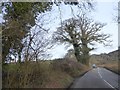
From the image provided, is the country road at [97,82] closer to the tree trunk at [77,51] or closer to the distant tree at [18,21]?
the distant tree at [18,21]

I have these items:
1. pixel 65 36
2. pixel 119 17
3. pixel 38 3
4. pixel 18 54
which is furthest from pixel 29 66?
pixel 65 36

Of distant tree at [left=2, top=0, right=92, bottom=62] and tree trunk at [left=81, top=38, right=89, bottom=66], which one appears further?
tree trunk at [left=81, top=38, right=89, bottom=66]

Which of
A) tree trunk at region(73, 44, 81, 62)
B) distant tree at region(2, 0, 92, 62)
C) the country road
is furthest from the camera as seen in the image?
tree trunk at region(73, 44, 81, 62)

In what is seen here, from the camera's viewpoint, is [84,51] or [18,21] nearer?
[18,21]

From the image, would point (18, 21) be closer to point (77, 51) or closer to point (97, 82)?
point (97, 82)

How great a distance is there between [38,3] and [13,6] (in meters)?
1.79

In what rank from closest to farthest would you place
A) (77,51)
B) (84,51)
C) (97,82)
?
(97,82) → (77,51) → (84,51)

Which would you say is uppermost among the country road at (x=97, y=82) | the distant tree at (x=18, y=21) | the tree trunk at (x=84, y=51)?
the distant tree at (x=18, y=21)

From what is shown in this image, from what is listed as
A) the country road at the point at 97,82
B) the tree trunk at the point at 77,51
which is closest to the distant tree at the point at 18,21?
the country road at the point at 97,82

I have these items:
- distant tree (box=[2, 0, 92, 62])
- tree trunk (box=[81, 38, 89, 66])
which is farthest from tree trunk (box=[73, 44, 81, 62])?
distant tree (box=[2, 0, 92, 62])

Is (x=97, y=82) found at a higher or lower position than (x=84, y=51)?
lower

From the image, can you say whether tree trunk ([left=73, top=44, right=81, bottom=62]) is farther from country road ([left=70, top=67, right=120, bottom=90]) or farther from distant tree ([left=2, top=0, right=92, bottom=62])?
distant tree ([left=2, top=0, right=92, bottom=62])

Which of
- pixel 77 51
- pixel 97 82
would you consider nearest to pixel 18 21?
pixel 97 82

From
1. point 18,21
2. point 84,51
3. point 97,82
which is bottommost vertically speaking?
point 97,82
